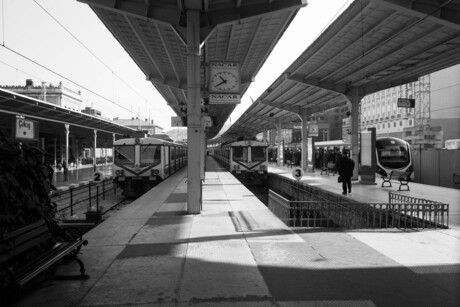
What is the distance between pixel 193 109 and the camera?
405 inches

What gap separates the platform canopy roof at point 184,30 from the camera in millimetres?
10023

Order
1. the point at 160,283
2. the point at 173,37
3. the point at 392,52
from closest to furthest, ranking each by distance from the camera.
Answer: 1. the point at 160,283
2. the point at 173,37
3. the point at 392,52

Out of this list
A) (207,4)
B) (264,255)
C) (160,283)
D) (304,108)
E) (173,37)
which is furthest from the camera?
(304,108)

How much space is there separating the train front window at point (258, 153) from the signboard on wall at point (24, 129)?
20.2 m

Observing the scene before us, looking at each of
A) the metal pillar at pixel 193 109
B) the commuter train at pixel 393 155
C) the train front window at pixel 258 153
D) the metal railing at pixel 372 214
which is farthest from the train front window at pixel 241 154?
the metal pillar at pixel 193 109

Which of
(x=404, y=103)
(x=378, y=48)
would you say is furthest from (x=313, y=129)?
(x=378, y=48)

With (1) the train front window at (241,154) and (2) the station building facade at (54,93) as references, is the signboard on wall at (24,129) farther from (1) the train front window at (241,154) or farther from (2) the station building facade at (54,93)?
(2) the station building facade at (54,93)

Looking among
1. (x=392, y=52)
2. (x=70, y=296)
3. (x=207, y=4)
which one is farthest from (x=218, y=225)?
(x=392, y=52)

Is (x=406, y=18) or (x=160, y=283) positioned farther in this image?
(x=406, y=18)

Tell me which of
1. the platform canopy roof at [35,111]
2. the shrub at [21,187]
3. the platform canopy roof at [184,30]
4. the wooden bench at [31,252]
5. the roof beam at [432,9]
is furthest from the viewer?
the platform canopy roof at [35,111]

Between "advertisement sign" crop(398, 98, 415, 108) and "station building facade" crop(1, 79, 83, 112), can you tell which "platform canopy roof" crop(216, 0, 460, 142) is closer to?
"advertisement sign" crop(398, 98, 415, 108)

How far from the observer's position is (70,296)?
468 cm

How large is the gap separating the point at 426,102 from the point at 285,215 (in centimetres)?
5019

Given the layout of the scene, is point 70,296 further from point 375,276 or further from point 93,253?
point 375,276
